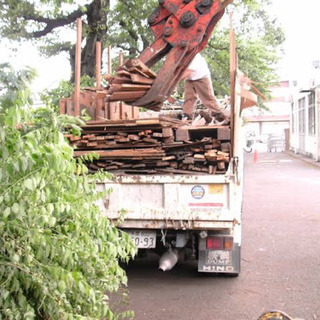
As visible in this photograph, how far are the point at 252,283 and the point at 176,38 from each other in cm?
298

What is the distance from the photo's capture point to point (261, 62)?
22609mm

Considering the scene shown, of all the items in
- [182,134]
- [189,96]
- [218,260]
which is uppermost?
[189,96]

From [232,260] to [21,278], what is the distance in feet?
11.1

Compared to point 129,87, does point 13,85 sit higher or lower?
lower

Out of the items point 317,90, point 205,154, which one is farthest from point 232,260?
point 317,90

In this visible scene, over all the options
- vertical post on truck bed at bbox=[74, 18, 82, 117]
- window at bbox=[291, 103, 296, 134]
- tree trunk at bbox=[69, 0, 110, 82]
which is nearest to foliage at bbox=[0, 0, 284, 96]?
tree trunk at bbox=[69, 0, 110, 82]

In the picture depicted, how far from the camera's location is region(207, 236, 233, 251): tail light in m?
5.74

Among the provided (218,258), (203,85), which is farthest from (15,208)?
(203,85)

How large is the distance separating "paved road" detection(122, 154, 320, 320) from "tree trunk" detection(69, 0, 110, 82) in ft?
23.4

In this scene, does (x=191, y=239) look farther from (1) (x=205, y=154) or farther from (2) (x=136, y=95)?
(2) (x=136, y=95)

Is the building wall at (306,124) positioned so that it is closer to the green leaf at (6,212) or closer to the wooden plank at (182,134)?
the wooden plank at (182,134)

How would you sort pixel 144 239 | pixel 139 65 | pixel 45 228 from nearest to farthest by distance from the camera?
pixel 45 228
pixel 144 239
pixel 139 65

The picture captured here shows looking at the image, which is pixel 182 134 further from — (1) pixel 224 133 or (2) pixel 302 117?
(2) pixel 302 117

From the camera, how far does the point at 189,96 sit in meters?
7.85
